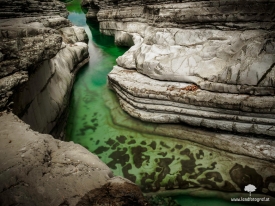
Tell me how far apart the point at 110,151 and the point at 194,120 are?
9.60ft

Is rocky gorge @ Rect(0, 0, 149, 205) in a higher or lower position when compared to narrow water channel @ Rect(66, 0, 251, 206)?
higher

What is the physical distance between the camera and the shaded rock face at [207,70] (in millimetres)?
5652

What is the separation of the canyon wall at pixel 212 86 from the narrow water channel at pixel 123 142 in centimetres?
9

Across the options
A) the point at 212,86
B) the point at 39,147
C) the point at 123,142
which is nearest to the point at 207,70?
the point at 212,86

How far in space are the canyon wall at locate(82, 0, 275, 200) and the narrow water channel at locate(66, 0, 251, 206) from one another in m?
0.09

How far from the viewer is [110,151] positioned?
246 inches

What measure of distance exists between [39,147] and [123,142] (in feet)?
11.3

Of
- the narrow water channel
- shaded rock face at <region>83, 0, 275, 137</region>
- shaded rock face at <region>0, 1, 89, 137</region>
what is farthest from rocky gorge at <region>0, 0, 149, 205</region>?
shaded rock face at <region>83, 0, 275, 137</region>

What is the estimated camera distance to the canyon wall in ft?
17.4

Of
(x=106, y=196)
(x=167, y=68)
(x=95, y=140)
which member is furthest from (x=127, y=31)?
(x=106, y=196)

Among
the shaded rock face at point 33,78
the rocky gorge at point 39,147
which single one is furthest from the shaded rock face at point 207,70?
the rocky gorge at point 39,147

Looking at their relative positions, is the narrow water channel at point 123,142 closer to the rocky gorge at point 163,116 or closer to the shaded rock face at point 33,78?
the rocky gorge at point 163,116

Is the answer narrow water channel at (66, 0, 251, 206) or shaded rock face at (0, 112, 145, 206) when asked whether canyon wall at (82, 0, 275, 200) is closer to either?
narrow water channel at (66, 0, 251, 206)

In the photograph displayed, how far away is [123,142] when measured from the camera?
654 cm
